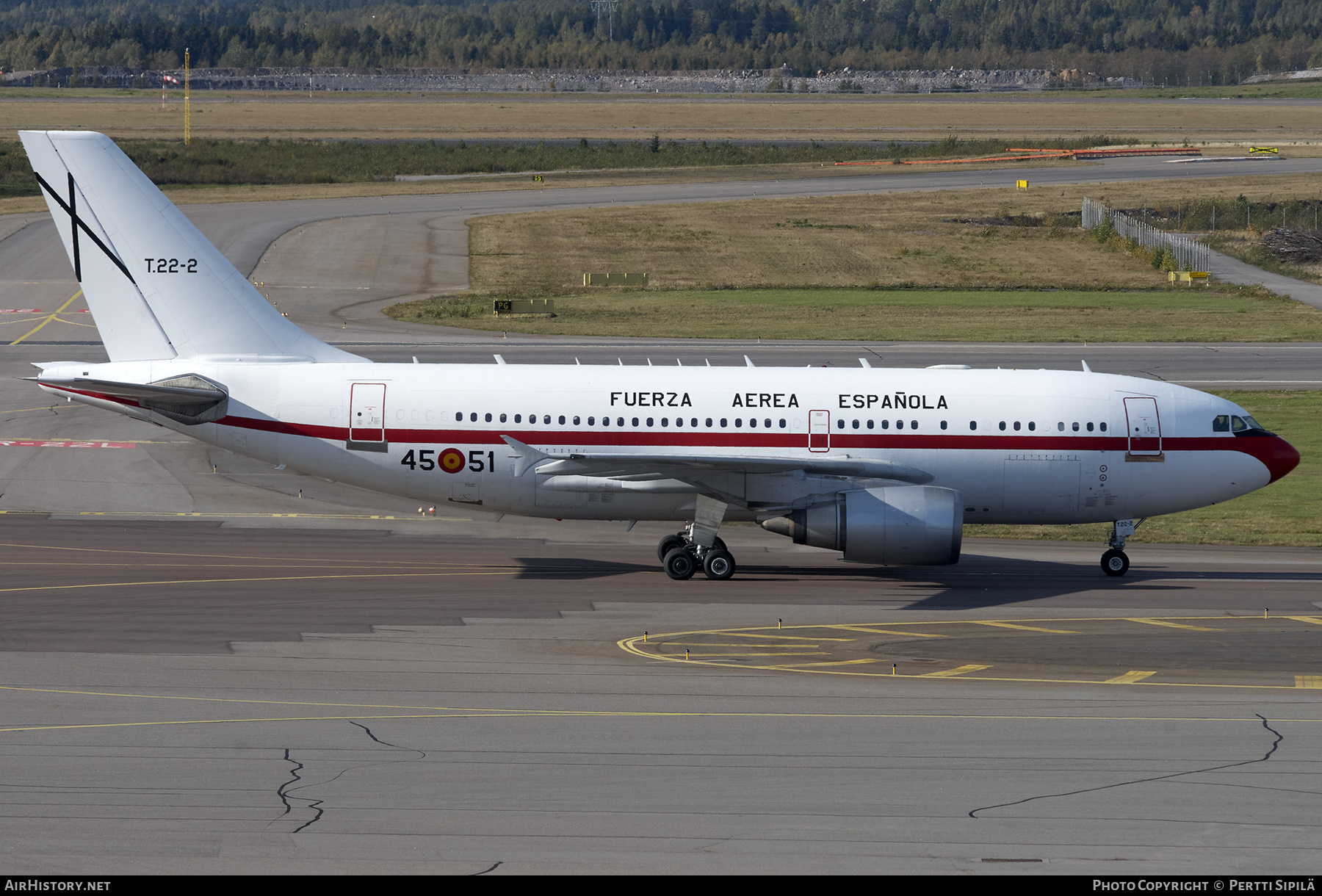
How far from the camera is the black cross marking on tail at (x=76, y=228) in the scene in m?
31.5

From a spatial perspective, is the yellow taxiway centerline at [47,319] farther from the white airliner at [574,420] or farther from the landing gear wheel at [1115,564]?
the landing gear wheel at [1115,564]

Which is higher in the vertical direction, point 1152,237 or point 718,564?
Answer: point 1152,237

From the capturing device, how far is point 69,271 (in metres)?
77.3

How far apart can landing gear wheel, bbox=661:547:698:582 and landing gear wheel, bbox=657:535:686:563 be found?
37 cm

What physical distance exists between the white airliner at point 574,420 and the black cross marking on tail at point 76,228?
0.04m

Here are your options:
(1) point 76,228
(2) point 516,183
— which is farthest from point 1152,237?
(1) point 76,228

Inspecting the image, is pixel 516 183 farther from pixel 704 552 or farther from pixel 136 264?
pixel 704 552

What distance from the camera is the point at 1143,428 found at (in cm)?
3228

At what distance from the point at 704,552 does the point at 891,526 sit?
14.5 ft

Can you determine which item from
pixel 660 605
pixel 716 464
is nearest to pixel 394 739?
pixel 660 605

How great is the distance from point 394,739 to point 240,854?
15.4 feet

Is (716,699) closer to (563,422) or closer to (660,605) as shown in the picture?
(660,605)

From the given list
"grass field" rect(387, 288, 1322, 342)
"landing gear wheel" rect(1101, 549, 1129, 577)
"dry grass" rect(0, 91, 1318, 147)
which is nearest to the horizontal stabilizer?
"landing gear wheel" rect(1101, 549, 1129, 577)

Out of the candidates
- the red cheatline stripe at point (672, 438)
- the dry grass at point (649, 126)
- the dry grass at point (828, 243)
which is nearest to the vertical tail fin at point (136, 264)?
the red cheatline stripe at point (672, 438)
